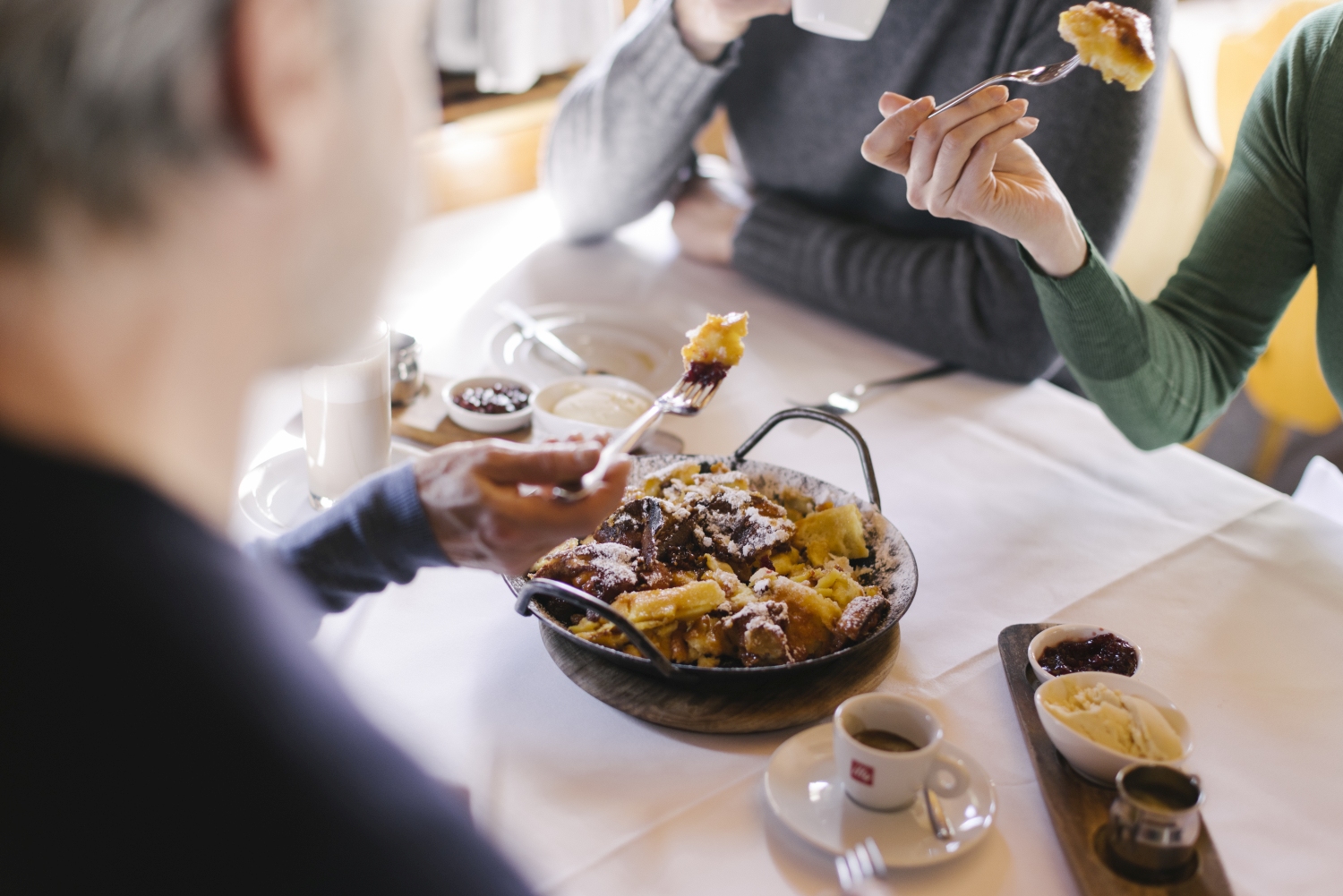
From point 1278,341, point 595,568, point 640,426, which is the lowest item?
point 1278,341

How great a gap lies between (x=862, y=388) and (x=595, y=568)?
68 cm

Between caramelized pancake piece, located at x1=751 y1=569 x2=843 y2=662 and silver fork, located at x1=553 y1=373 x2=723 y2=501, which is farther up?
silver fork, located at x1=553 y1=373 x2=723 y2=501

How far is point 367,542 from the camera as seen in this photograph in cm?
87

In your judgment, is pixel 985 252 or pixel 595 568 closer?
pixel 595 568

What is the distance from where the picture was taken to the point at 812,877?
2.56 feet

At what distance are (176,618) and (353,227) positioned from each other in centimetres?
21

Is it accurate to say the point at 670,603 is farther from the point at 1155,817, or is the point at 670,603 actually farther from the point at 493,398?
the point at 493,398

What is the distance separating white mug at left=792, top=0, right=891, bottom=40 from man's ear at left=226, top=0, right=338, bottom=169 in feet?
3.00

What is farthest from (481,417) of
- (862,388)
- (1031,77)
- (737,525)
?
(1031,77)

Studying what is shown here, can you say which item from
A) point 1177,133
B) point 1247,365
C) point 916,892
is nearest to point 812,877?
point 916,892

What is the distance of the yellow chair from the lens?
2.30 meters

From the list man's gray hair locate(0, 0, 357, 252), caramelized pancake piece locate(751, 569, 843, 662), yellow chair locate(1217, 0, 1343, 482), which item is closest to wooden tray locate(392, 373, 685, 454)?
caramelized pancake piece locate(751, 569, 843, 662)

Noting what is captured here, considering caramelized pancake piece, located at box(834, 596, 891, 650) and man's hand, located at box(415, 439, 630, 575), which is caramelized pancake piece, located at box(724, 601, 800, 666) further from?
man's hand, located at box(415, 439, 630, 575)

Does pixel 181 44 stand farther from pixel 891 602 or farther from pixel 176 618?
pixel 891 602
